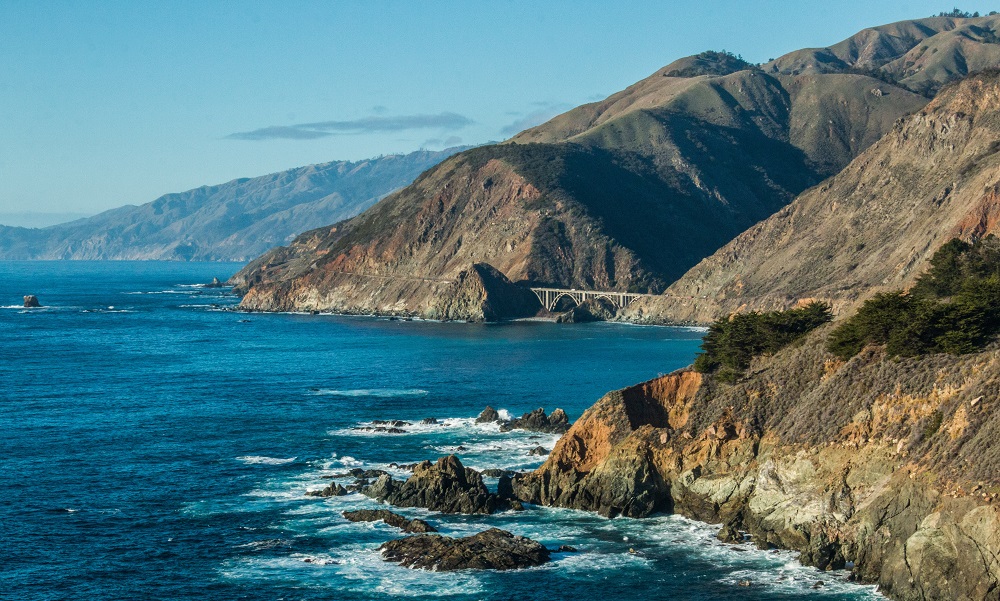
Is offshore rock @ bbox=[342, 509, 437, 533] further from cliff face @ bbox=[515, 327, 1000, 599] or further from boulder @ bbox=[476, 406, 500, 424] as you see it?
boulder @ bbox=[476, 406, 500, 424]

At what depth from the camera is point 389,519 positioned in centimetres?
6594

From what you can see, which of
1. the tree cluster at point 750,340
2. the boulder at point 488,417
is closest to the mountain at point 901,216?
the boulder at point 488,417

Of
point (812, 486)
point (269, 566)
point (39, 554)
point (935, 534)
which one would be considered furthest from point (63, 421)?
point (935, 534)

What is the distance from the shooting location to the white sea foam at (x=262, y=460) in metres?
83.8

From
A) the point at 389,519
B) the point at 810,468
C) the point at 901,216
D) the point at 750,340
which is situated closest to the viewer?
the point at 810,468

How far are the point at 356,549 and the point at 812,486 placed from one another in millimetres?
23626

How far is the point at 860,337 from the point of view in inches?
2537

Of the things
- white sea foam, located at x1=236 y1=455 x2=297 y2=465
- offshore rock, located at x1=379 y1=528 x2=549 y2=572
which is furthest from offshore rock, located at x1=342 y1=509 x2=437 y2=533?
white sea foam, located at x1=236 y1=455 x2=297 y2=465

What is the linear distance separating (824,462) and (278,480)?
3636 cm

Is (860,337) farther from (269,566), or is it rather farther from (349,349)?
(349,349)

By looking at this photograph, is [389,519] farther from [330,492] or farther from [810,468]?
[810,468]

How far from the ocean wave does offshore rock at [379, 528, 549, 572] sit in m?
58.4

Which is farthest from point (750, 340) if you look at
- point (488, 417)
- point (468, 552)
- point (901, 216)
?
point (901, 216)

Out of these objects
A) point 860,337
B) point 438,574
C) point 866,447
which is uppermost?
point 860,337
